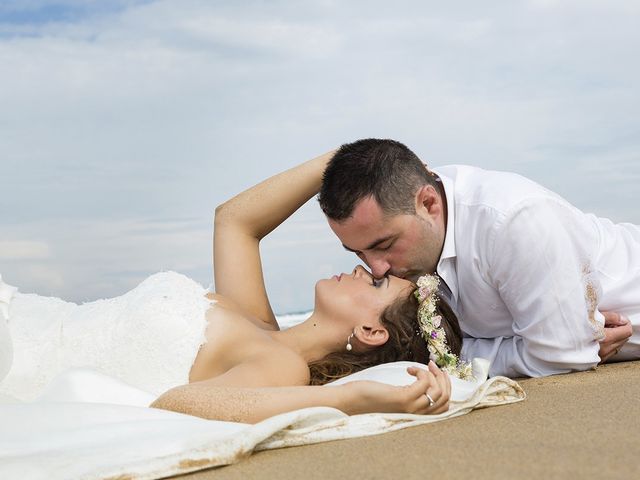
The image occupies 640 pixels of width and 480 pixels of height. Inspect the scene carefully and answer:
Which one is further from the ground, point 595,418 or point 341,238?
point 341,238

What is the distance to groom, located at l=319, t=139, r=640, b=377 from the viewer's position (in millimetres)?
3928

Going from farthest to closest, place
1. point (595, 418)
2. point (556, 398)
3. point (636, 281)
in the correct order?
1. point (636, 281)
2. point (556, 398)
3. point (595, 418)

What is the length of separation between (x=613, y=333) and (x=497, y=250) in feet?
2.81

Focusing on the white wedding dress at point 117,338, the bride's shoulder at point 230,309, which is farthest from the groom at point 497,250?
the white wedding dress at point 117,338

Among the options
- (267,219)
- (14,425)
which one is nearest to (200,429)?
(14,425)

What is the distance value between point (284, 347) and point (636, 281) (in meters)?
2.11

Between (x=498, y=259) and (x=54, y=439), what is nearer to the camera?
(x=54, y=439)

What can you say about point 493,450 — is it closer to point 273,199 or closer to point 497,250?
point 497,250

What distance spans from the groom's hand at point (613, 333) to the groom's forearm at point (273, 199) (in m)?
1.81

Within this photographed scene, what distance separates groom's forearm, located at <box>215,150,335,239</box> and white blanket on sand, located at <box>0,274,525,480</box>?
1.96m

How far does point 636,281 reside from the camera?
4.46 m

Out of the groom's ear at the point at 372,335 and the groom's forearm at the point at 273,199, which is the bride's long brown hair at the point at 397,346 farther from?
the groom's forearm at the point at 273,199

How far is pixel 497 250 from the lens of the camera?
3.99 meters

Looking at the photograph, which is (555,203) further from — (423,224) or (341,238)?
(341,238)
